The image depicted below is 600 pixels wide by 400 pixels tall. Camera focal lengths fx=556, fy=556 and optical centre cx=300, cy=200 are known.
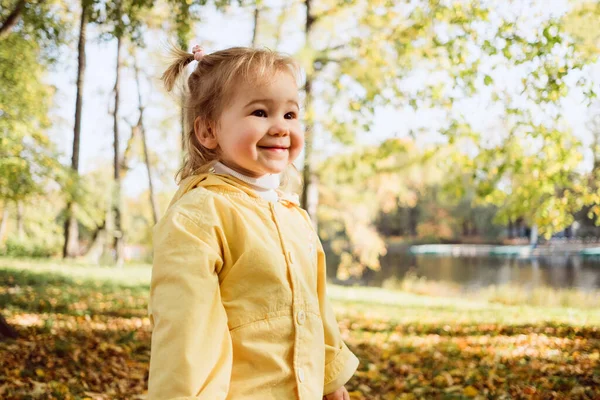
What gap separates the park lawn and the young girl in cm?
230

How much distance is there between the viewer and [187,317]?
1.38 metres

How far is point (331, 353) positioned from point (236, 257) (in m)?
0.58

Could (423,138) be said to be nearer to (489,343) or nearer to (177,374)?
(489,343)

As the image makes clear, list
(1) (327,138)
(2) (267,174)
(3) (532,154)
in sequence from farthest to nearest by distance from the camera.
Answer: (1) (327,138) → (3) (532,154) → (2) (267,174)

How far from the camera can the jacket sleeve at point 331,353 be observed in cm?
187

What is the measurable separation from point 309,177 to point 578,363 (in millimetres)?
7836

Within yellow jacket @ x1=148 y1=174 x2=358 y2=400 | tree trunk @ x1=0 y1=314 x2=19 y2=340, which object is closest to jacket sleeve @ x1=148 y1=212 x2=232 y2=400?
yellow jacket @ x1=148 y1=174 x2=358 y2=400

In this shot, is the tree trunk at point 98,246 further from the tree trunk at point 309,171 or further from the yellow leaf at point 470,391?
the yellow leaf at point 470,391

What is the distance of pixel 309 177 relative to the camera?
11.9 m

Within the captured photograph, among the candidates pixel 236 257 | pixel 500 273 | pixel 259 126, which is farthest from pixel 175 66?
pixel 500 273

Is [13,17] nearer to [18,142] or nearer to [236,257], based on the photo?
[18,142]

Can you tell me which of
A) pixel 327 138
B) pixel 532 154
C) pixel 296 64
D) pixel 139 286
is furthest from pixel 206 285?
pixel 327 138

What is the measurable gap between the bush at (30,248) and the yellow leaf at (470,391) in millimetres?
15453

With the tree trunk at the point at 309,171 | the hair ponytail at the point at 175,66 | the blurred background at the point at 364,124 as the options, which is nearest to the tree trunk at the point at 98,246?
the blurred background at the point at 364,124
